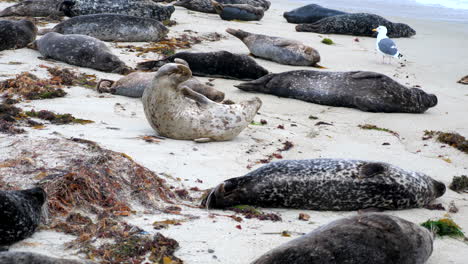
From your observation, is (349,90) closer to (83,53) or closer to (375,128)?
(375,128)

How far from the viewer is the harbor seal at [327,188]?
16.8 feet

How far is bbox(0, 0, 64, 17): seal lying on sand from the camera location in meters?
13.4

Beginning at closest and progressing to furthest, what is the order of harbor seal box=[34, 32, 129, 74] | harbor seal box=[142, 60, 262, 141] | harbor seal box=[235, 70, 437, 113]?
1. harbor seal box=[142, 60, 262, 141]
2. harbor seal box=[235, 70, 437, 113]
3. harbor seal box=[34, 32, 129, 74]

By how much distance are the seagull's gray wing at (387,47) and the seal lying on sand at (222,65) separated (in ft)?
8.41

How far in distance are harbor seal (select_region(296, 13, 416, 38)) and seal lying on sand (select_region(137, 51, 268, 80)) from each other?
5083 mm

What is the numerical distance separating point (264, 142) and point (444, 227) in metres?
2.62

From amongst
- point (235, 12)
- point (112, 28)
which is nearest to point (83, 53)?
point (112, 28)

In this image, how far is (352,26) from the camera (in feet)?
49.8

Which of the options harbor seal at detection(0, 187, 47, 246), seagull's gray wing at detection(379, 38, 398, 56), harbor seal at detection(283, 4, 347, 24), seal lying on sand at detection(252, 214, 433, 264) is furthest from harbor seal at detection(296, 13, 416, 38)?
harbor seal at detection(0, 187, 47, 246)

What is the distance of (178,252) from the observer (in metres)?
3.90

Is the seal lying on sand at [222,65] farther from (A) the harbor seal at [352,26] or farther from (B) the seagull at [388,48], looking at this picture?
(A) the harbor seal at [352,26]

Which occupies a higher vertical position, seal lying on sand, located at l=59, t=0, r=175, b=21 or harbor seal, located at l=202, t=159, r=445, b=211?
harbor seal, located at l=202, t=159, r=445, b=211

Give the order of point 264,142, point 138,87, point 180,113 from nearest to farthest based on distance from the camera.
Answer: point 180,113 → point 264,142 → point 138,87

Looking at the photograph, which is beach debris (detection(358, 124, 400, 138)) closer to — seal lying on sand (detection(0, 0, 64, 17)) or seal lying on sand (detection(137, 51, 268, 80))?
seal lying on sand (detection(137, 51, 268, 80))
